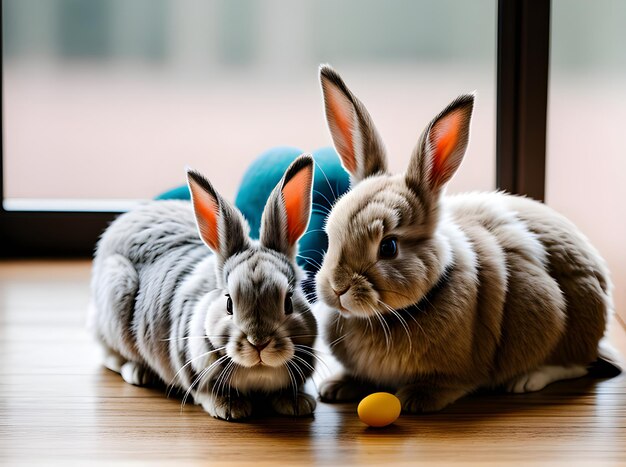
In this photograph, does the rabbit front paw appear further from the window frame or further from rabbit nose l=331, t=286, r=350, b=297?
the window frame

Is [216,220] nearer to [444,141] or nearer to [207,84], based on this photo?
[444,141]

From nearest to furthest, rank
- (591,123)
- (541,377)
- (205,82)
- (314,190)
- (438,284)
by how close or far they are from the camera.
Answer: (438,284) < (541,377) < (314,190) < (591,123) < (205,82)

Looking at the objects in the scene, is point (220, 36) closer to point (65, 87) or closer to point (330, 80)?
point (65, 87)

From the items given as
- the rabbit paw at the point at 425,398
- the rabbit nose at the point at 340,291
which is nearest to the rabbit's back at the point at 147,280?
the rabbit nose at the point at 340,291

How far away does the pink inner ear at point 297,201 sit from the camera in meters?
1.33

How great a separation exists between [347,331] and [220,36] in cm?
121

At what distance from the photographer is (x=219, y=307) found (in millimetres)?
1275

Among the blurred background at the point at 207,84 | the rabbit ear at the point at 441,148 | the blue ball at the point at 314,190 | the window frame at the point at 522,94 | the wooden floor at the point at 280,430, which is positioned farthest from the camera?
the blurred background at the point at 207,84

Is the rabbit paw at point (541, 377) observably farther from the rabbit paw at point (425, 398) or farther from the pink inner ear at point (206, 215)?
the pink inner ear at point (206, 215)

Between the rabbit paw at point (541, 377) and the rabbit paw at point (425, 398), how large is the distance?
0.39 ft

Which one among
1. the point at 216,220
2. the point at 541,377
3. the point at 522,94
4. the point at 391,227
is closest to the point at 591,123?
the point at 522,94

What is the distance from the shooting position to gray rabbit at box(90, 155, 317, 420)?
4.07ft

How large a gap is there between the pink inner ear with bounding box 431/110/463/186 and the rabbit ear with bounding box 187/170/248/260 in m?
0.29

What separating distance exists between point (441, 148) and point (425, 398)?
361 mm
